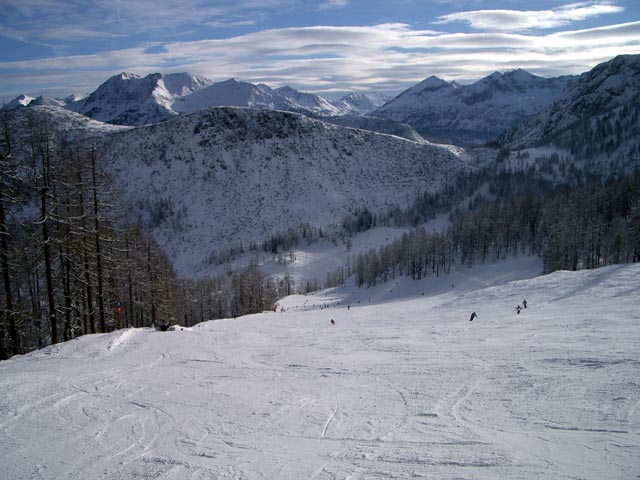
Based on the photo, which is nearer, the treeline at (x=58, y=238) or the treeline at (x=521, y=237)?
the treeline at (x=58, y=238)

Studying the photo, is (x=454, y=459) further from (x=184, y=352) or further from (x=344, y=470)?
(x=184, y=352)

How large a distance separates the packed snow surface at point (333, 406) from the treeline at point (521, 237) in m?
61.1

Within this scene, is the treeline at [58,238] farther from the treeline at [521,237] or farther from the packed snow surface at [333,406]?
the treeline at [521,237]

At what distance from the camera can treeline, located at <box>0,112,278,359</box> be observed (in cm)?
1964

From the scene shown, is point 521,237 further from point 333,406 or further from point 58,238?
point 333,406

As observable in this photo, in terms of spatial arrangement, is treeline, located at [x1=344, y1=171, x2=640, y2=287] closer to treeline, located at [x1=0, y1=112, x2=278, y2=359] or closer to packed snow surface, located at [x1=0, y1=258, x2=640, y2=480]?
packed snow surface, located at [x1=0, y1=258, x2=640, y2=480]

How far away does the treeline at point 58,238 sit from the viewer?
19641mm

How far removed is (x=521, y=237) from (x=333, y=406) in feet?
316

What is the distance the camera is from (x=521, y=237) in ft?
316

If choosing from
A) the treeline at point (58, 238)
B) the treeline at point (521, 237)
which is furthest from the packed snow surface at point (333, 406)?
the treeline at point (521, 237)

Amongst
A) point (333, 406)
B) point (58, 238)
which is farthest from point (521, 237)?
point (333, 406)

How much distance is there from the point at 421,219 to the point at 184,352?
556 ft

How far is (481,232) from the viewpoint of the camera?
321 ft

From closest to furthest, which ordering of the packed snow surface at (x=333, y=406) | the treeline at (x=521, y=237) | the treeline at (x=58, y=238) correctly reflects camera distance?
the packed snow surface at (x=333, y=406)
the treeline at (x=58, y=238)
the treeline at (x=521, y=237)
